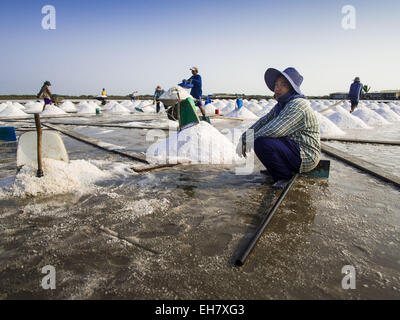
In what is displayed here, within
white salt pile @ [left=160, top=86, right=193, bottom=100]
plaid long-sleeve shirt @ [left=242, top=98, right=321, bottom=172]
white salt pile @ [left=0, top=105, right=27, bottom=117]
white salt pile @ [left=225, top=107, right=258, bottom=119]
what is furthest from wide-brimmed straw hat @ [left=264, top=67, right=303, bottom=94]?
white salt pile @ [left=0, top=105, right=27, bottom=117]

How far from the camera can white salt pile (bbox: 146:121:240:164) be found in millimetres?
4047

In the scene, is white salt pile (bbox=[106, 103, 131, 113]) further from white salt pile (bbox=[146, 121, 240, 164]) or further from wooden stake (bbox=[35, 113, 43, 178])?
wooden stake (bbox=[35, 113, 43, 178])

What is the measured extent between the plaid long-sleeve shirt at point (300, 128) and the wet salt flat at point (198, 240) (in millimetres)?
387

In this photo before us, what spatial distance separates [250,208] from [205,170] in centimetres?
139

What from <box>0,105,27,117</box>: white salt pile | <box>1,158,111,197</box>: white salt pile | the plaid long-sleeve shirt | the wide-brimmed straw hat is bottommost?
<box>1,158,111,197</box>: white salt pile

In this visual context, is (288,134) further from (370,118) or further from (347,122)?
(370,118)

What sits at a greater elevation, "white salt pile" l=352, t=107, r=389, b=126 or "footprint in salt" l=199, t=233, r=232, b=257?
"white salt pile" l=352, t=107, r=389, b=126

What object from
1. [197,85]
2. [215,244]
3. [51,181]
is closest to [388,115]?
[197,85]

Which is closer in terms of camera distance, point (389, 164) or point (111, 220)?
point (111, 220)

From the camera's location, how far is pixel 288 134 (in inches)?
105

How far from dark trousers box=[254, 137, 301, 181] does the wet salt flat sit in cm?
24
